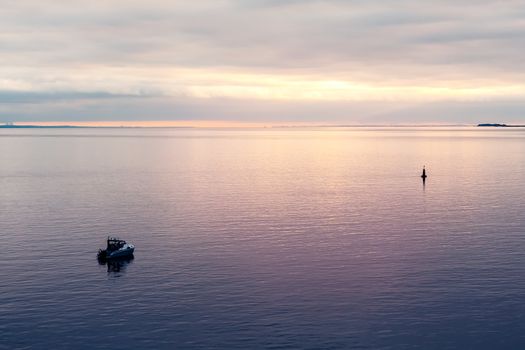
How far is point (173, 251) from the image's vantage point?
95.2m

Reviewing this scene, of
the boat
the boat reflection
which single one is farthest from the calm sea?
the boat

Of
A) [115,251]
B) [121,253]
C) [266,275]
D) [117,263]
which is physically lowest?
[266,275]

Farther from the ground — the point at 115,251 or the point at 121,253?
the point at 115,251

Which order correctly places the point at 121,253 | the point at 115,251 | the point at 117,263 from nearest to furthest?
the point at 117,263 → the point at 115,251 → the point at 121,253

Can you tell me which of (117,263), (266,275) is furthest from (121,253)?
(266,275)

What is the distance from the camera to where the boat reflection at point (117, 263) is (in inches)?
3403

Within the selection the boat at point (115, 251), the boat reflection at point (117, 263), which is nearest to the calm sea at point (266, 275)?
the boat reflection at point (117, 263)

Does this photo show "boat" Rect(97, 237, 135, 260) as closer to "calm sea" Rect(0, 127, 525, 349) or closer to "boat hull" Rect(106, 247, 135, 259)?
"boat hull" Rect(106, 247, 135, 259)

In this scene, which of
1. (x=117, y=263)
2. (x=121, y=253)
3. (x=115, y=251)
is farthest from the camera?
(x=121, y=253)

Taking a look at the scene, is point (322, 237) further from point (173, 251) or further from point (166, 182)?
point (166, 182)

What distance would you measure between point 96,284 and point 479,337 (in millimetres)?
50636

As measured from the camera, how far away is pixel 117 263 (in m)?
89.0

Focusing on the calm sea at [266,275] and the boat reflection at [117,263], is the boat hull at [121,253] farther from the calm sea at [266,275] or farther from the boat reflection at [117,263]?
the calm sea at [266,275]

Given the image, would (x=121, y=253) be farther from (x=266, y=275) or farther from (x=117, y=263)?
(x=266, y=275)
